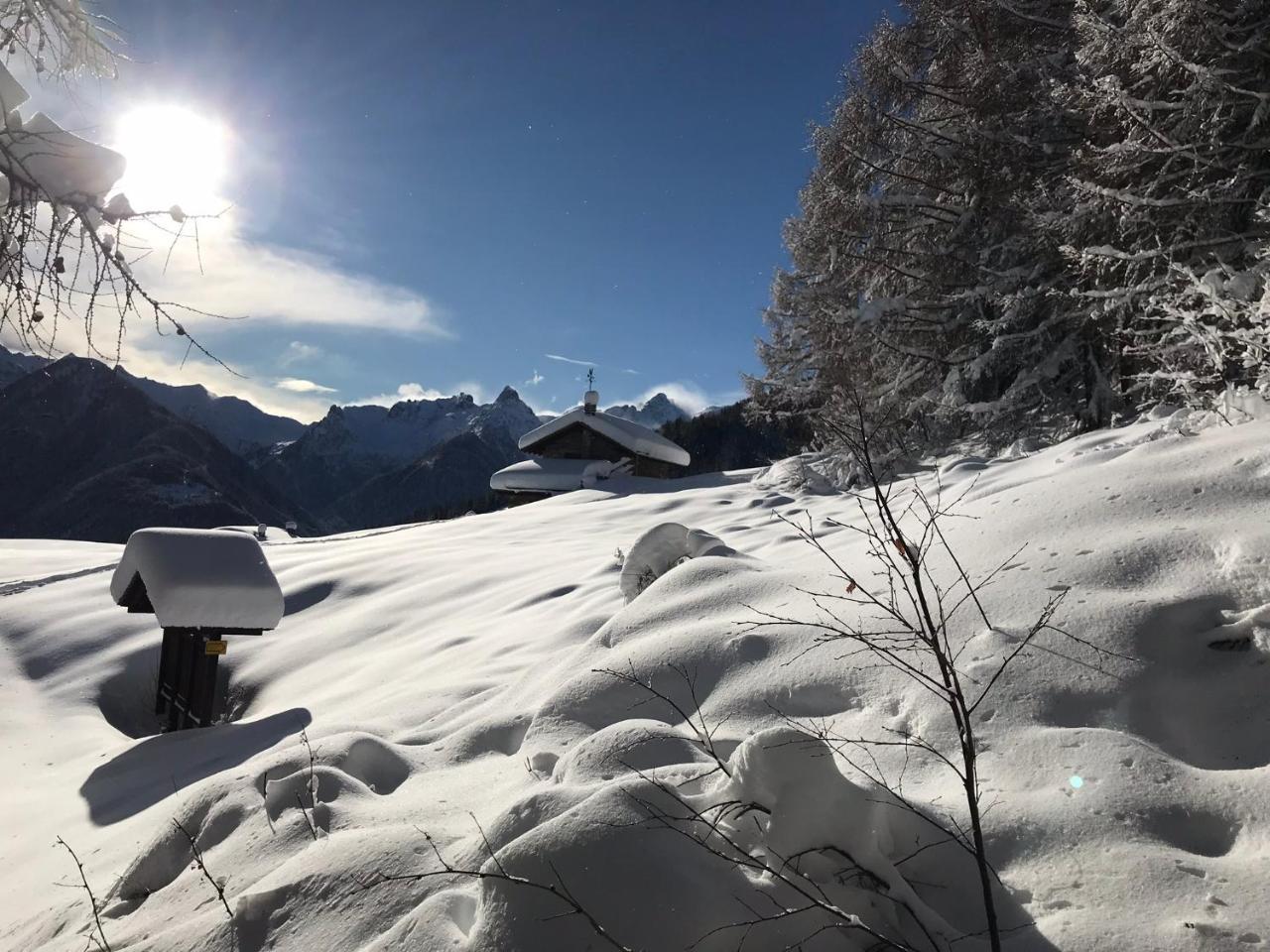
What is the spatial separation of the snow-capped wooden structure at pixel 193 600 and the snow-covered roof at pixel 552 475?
16858 mm

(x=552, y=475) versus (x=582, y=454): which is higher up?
(x=582, y=454)

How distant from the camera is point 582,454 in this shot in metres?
27.5

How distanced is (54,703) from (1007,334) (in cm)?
1314

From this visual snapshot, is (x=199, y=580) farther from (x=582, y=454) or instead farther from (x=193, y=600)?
(x=582, y=454)

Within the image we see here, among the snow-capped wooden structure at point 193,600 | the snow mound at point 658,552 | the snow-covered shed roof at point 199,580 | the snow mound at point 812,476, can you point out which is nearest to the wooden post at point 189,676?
the snow-capped wooden structure at point 193,600

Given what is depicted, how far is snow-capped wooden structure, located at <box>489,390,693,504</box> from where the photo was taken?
25531mm

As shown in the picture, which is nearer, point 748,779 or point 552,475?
point 748,779

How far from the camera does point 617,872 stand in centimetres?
171

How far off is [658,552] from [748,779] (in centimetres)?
387

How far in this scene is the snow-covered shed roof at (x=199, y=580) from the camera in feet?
24.3

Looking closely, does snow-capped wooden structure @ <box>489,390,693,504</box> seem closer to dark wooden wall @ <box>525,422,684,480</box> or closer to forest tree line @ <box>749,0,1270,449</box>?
dark wooden wall @ <box>525,422,684,480</box>

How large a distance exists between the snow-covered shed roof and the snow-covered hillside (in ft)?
4.99

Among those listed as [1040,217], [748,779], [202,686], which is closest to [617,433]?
[1040,217]

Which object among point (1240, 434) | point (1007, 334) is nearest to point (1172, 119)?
point (1007, 334)
